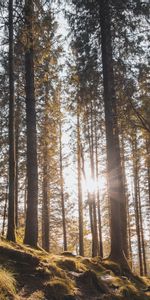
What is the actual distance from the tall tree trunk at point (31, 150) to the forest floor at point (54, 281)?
2.10 m

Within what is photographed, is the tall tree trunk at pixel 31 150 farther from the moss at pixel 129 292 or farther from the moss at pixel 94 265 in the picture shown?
the moss at pixel 129 292

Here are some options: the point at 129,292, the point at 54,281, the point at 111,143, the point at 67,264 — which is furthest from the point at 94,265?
the point at 111,143

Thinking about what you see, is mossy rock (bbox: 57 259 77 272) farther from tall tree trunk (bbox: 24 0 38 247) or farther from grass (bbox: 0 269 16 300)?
grass (bbox: 0 269 16 300)

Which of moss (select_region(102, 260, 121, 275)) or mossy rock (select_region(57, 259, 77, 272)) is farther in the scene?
moss (select_region(102, 260, 121, 275))

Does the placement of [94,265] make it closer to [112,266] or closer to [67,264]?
[112,266]

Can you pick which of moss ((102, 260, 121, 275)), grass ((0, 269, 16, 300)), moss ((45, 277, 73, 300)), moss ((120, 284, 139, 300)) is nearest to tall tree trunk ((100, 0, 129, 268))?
moss ((102, 260, 121, 275))

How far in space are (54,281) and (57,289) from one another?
23 cm

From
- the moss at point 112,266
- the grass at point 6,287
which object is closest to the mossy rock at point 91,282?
the moss at point 112,266

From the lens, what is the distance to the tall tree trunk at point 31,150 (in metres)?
10.7

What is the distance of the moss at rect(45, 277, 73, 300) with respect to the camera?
5945mm

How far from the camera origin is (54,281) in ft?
21.0

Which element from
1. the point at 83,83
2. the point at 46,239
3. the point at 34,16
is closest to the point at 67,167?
the point at 46,239

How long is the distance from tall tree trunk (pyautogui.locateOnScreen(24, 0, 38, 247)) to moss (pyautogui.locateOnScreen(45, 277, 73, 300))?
3.98 m

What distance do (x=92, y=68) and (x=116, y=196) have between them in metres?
4.90
